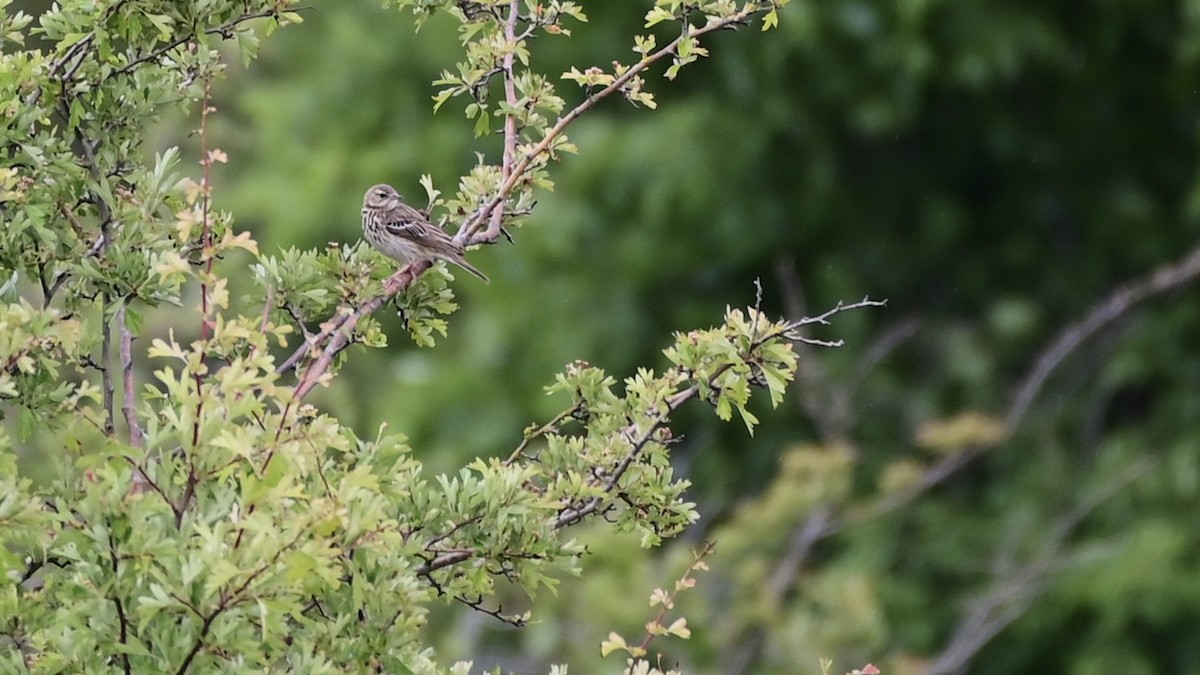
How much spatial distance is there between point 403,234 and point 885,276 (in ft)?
22.2

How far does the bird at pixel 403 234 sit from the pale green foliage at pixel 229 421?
0.75 feet

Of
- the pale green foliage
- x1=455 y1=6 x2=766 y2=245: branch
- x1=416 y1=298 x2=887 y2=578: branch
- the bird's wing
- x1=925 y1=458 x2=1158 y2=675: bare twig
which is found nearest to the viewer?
the pale green foliage

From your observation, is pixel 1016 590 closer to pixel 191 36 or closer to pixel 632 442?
pixel 632 442

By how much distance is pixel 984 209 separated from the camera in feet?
42.5

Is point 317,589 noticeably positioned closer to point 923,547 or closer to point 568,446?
point 568,446

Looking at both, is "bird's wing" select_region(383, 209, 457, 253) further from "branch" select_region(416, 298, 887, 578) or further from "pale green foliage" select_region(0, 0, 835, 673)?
"branch" select_region(416, 298, 887, 578)

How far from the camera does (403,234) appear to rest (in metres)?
6.40

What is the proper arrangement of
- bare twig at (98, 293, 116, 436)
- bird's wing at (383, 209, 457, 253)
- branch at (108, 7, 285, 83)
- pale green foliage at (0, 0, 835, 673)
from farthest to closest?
bird's wing at (383, 209, 457, 253), branch at (108, 7, 285, 83), bare twig at (98, 293, 116, 436), pale green foliage at (0, 0, 835, 673)

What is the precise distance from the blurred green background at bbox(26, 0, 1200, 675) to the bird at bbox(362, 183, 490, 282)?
354 centimetres

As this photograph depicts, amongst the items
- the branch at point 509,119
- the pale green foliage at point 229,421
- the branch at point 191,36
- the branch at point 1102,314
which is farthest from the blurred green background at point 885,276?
the branch at point 191,36

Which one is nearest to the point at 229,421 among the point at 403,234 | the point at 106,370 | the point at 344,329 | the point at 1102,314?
the point at 106,370

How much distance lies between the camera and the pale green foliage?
3.04m

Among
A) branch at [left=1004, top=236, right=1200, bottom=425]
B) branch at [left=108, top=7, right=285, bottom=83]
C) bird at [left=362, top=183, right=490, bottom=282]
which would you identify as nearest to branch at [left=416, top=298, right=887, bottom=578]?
bird at [left=362, top=183, right=490, bottom=282]

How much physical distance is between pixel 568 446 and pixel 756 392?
7.45m
